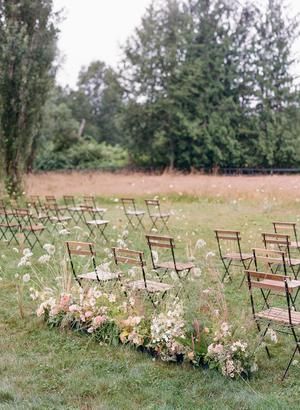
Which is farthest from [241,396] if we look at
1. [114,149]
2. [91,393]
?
[114,149]

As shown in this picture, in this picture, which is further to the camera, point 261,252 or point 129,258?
point 261,252

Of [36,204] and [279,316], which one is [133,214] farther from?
[279,316]

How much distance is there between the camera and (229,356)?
4.22 m

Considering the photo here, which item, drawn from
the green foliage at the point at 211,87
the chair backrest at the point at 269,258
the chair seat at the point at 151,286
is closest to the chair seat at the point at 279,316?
the chair backrest at the point at 269,258

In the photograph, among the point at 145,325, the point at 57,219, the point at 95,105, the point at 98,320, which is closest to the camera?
the point at 145,325

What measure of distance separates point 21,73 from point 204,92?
20321mm

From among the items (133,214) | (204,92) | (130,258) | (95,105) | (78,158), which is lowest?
(133,214)

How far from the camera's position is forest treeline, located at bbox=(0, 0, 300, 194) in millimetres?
34531

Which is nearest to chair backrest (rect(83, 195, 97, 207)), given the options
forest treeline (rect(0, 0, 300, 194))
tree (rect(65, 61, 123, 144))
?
forest treeline (rect(0, 0, 300, 194))

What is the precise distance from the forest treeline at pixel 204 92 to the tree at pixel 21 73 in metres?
16.8

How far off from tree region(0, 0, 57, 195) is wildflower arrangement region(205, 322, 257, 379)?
1364cm

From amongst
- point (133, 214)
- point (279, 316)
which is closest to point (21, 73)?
point (133, 214)

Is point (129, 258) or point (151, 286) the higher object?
point (129, 258)

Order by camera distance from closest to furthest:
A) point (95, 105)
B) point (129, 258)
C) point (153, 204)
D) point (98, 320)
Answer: point (98, 320) → point (129, 258) → point (153, 204) → point (95, 105)
